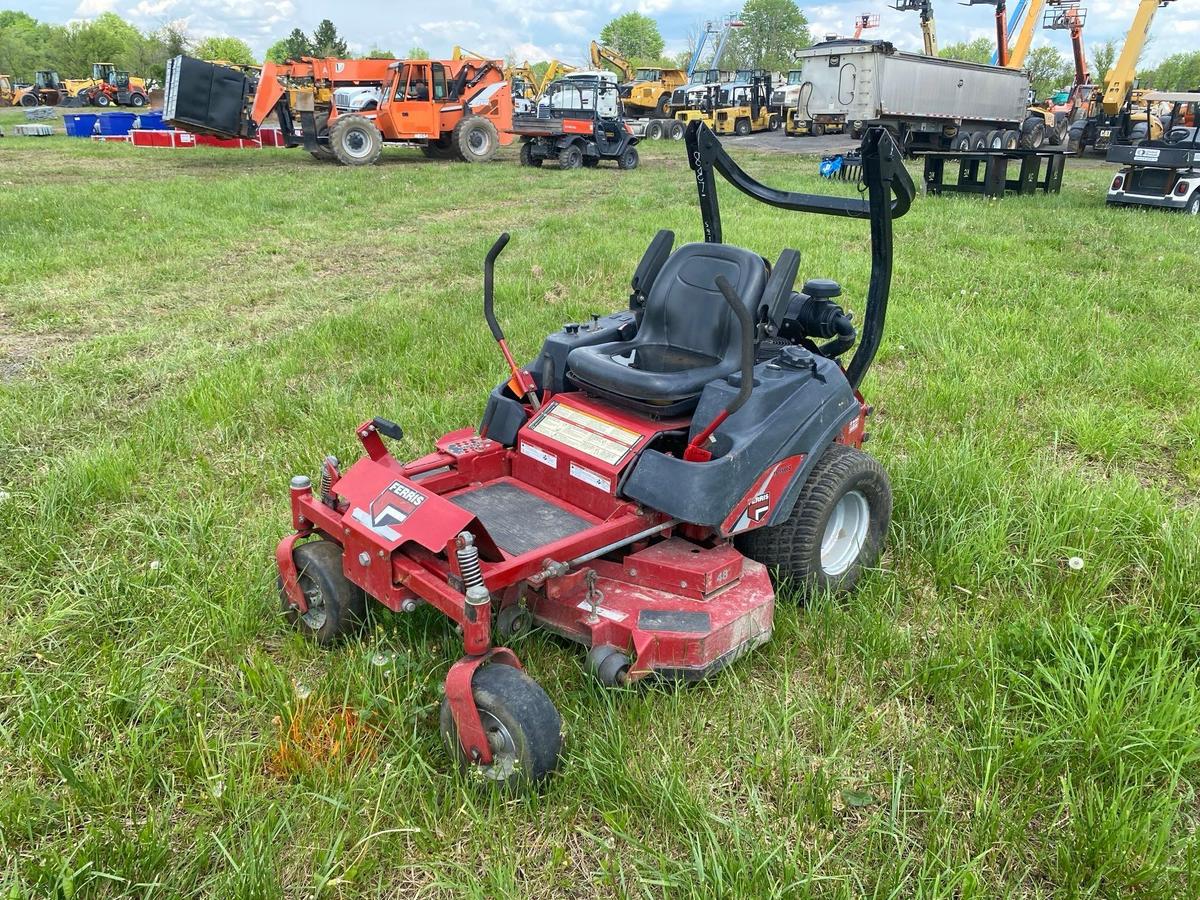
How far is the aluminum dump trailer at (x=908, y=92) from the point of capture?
63.3 feet

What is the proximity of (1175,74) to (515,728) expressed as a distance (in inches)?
3409

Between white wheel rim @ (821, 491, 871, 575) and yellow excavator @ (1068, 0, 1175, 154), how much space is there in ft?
63.5

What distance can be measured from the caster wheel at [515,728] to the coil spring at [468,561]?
25 cm

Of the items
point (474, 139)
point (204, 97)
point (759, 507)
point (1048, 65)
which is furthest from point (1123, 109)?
point (1048, 65)

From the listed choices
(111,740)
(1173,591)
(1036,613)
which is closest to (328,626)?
(111,740)

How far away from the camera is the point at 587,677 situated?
2639mm

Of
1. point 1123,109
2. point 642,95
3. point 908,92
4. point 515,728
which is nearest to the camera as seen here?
point 515,728

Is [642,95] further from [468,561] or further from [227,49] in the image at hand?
[227,49]

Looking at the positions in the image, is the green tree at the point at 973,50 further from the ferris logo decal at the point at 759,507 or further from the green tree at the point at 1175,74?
the ferris logo decal at the point at 759,507

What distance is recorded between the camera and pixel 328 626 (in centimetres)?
288

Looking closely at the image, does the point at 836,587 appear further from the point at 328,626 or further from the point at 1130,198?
the point at 1130,198

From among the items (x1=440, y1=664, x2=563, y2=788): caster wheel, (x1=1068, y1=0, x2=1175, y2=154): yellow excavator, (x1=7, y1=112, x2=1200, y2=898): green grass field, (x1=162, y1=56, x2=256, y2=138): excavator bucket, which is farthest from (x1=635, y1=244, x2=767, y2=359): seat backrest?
(x1=1068, y1=0, x2=1175, y2=154): yellow excavator

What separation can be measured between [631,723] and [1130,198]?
44.7 ft

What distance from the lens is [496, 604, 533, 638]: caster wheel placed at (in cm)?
279
